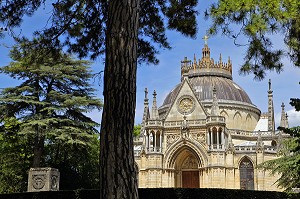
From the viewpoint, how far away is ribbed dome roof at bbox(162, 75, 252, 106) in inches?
1610

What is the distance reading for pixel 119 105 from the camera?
20.0 ft

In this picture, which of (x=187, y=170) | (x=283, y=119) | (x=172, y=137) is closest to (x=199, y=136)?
(x=172, y=137)

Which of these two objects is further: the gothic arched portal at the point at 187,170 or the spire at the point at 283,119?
the spire at the point at 283,119

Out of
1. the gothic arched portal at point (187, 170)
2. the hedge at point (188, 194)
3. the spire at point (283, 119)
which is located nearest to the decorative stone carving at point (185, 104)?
the gothic arched portal at point (187, 170)

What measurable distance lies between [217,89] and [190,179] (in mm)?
10310

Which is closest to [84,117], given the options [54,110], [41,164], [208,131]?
[54,110]

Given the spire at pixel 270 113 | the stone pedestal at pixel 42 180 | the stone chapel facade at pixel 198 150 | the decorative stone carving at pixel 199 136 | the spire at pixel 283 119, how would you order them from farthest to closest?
the spire at pixel 270 113 < the spire at pixel 283 119 < the decorative stone carving at pixel 199 136 < the stone chapel facade at pixel 198 150 < the stone pedestal at pixel 42 180

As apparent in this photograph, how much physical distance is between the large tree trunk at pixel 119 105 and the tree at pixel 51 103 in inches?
560

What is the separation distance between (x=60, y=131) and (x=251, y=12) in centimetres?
1466

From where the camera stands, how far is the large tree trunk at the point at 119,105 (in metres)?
5.83

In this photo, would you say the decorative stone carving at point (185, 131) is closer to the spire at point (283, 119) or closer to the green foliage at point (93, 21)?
the spire at point (283, 119)

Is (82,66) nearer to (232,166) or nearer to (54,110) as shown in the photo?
(54,110)

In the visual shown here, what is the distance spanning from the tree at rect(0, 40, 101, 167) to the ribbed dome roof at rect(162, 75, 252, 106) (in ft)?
60.2

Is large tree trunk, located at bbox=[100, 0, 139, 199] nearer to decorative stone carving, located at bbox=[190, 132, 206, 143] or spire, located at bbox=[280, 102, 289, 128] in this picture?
decorative stone carving, located at bbox=[190, 132, 206, 143]
